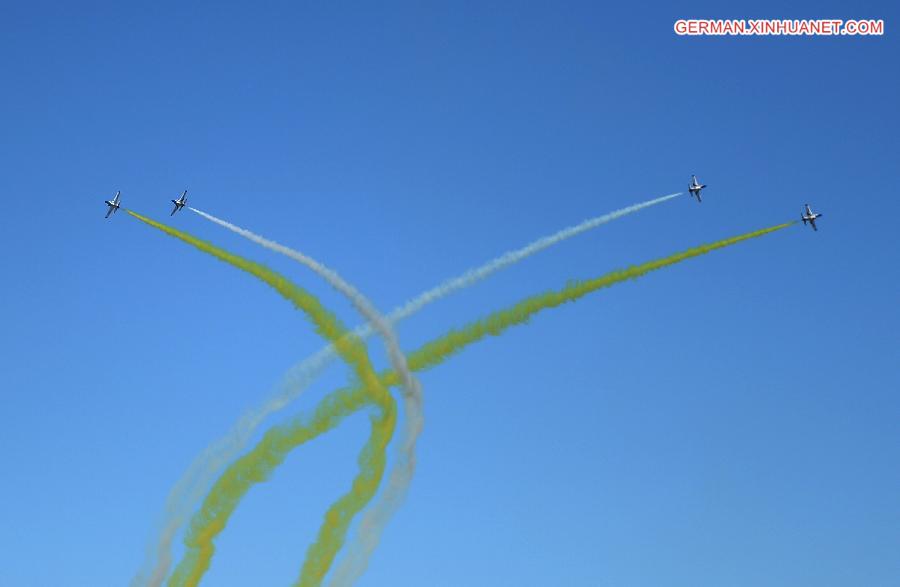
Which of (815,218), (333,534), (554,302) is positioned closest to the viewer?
(333,534)

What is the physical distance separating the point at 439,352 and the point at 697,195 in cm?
2908

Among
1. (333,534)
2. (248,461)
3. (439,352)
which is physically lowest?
(333,534)

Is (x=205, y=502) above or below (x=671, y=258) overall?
below

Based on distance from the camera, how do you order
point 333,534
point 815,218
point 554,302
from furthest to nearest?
point 815,218 < point 554,302 < point 333,534

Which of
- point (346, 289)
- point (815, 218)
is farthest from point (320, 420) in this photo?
point (815, 218)

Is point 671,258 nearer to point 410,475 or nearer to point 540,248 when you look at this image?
point 540,248

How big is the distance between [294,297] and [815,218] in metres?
42.2

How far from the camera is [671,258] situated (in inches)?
2689

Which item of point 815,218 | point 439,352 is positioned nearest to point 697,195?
point 815,218

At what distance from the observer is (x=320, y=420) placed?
63438 millimetres

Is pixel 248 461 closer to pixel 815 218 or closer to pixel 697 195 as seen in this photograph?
pixel 697 195

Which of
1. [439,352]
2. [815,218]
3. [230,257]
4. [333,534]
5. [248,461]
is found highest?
[815,218]

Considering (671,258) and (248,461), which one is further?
(671,258)

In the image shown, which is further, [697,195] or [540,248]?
[697,195]
